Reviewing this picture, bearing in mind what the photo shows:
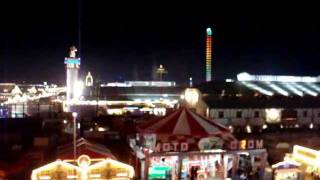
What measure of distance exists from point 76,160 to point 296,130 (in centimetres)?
1645

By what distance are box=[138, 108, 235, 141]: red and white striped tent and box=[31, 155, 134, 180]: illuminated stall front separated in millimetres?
2642

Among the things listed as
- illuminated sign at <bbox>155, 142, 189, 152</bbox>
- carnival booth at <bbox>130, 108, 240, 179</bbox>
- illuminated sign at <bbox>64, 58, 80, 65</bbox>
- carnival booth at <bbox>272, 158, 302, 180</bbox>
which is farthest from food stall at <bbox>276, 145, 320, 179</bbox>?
illuminated sign at <bbox>64, 58, 80, 65</bbox>

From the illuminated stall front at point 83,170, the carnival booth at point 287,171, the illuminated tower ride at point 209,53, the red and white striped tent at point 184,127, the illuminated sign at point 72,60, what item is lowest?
the carnival booth at point 287,171

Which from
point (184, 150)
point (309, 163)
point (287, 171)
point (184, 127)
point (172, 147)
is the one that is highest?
point (184, 127)

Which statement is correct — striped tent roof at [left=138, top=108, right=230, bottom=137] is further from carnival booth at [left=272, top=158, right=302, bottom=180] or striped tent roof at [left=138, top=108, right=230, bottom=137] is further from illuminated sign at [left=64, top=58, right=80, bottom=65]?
illuminated sign at [left=64, top=58, right=80, bottom=65]

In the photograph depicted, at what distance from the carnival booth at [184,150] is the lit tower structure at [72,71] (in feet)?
90.4

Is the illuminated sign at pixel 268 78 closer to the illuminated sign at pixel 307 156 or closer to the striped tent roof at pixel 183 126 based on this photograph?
the illuminated sign at pixel 307 156

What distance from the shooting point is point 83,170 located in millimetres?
11086

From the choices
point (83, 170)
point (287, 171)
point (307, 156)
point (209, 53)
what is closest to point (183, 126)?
point (287, 171)

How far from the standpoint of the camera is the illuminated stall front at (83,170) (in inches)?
429

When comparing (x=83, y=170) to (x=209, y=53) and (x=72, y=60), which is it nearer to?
(x=72, y=60)

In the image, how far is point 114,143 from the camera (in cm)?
1794

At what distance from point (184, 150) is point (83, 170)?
334 cm

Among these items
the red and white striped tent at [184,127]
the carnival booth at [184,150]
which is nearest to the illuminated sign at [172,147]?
the carnival booth at [184,150]
